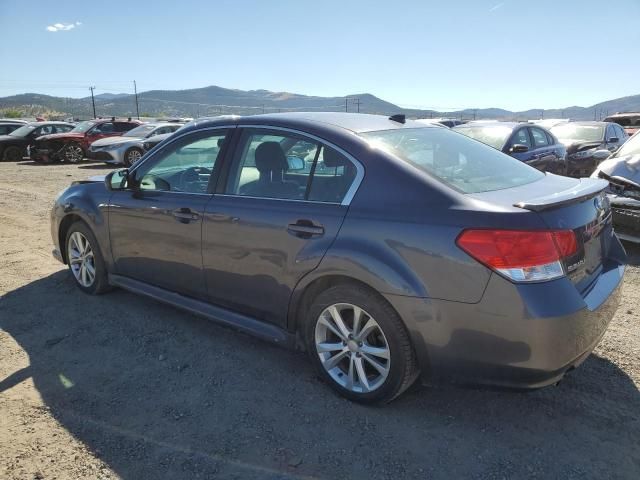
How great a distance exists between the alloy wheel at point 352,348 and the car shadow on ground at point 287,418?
0.17 metres

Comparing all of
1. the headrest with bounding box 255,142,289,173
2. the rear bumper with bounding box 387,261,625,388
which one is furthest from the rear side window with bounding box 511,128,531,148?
the rear bumper with bounding box 387,261,625,388

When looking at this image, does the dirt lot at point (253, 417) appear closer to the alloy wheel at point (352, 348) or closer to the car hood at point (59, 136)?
the alloy wheel at point (352, 348)

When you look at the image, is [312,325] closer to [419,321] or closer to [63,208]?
[419,321]

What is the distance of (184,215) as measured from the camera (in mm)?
3648

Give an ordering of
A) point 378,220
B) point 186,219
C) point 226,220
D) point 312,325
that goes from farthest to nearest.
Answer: point 186,219
point 226,220
point 312,325
point 378,220

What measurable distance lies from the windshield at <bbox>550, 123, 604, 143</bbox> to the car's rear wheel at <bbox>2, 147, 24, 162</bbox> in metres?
18.5

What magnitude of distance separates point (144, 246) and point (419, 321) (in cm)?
238

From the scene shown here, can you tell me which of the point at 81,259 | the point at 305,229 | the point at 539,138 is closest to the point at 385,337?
the point at 305,229

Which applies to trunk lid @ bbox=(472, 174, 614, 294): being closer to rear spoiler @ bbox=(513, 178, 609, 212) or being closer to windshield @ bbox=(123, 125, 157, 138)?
rear spoiler @ bbox=(513, 178, 609, 212)

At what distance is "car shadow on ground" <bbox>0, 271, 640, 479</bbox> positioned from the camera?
2.49m

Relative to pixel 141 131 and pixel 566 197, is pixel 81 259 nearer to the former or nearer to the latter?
pixel 566 197

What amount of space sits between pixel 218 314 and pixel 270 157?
113 cm

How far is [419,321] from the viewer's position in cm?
262

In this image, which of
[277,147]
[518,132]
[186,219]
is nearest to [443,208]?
[277,147]
